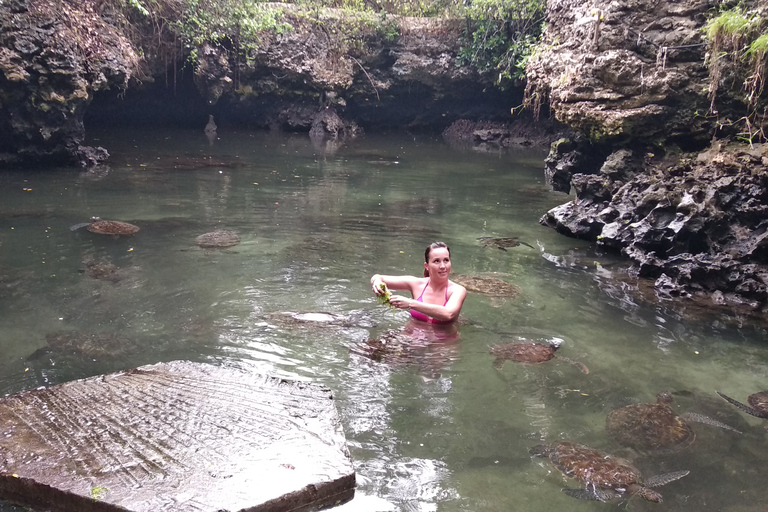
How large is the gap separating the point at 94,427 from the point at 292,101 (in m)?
20.6

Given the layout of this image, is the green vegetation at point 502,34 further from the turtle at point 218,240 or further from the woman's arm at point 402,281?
the woman's arm at point 402,281

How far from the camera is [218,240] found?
801 centimetres

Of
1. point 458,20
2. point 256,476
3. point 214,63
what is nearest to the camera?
point 256,476

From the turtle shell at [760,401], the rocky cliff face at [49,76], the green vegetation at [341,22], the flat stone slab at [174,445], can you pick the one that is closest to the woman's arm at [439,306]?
the flat stone slab at [174,445]

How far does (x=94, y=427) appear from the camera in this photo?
3348mm

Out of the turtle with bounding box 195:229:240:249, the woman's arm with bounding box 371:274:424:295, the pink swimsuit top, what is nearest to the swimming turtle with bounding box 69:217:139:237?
the turtle with bounding box 195:229:240:249

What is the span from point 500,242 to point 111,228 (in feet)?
18.2

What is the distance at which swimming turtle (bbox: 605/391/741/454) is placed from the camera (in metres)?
3.82

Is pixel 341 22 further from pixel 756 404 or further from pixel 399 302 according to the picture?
pixel 756 404

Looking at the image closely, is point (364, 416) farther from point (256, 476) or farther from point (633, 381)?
point (633, 381)

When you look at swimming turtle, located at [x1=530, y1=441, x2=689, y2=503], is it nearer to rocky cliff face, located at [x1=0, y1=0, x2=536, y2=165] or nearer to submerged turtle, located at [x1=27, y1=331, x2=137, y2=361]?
submerged turtle, located at [x1=27, y1=331, x2=137, y2=361]

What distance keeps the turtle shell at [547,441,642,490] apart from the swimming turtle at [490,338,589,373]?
4.02 feet

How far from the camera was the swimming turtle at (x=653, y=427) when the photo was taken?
12.5ft

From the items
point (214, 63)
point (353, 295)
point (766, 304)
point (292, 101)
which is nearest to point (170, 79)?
point (214, 63)
